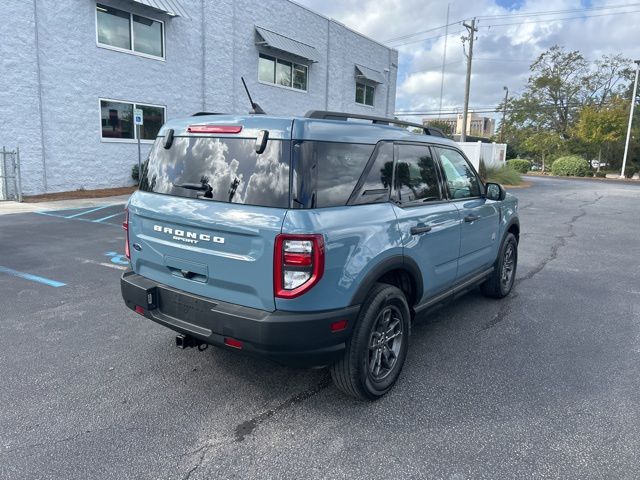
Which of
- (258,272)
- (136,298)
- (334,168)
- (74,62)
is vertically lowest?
(136,298)

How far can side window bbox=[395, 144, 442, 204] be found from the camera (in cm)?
353

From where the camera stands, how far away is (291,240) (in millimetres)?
2627

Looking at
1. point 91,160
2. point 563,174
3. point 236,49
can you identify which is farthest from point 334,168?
point 563,174

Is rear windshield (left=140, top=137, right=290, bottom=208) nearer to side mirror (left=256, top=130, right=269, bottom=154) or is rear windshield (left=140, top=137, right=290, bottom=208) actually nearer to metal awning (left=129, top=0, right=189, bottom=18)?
side mirror (left=256, top=130, right=269, bottom=154)

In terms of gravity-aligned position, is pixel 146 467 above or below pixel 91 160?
below

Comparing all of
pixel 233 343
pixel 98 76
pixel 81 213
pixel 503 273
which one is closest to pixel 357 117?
pixel 233 343

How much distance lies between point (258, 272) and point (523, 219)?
11636 millimetres

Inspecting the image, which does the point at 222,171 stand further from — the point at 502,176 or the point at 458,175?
the point at 502,176

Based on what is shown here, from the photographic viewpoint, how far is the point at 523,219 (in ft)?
41.7

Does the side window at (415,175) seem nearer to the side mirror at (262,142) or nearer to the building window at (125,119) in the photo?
the side mirror at (262,142)

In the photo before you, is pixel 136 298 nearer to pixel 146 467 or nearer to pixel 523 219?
pixel 146 467

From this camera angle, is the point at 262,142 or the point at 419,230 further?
the point at 419,230

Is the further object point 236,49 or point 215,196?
point 236,49

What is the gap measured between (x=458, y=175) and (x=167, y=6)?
46.2 feet
